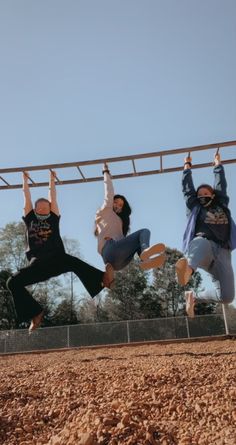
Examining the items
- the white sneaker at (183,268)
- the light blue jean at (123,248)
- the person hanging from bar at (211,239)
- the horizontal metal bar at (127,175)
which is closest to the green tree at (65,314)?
the horizontal metal bar at (127,175)

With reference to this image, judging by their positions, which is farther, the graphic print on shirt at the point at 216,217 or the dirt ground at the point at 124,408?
the graphic print on shirt at the point at 216,217

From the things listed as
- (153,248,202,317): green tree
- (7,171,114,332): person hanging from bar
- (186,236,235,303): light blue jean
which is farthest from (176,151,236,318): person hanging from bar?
(153,248,202,317): green tree

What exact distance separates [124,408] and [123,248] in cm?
286

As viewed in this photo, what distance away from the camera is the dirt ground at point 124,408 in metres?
2.47

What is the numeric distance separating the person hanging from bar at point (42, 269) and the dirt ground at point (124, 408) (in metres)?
1.62

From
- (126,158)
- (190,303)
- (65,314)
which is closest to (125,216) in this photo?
(126,158)

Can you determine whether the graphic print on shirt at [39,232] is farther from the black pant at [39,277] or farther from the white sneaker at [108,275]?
the white sneaker at [108,275]

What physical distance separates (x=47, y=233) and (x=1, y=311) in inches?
977

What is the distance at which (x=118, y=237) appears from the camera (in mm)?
5895

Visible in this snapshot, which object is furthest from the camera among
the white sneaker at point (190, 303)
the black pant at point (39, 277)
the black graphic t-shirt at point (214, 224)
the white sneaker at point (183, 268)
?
the black pant at point (39, 277)

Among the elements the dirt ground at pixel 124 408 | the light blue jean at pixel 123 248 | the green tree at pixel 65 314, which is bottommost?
the dirt ground at pixel 124 408

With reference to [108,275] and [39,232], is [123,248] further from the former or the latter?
[39,232]

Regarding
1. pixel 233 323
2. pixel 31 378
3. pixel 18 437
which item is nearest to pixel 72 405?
pixel 18 437

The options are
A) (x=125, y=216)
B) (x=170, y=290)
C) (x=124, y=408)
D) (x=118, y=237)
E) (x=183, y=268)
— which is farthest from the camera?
(x=170, y=290)
